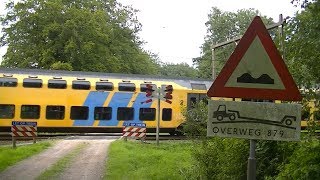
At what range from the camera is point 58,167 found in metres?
11.6

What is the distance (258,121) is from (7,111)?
22.0m

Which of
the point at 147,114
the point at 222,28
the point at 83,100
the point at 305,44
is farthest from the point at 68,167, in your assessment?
the point at 222,28

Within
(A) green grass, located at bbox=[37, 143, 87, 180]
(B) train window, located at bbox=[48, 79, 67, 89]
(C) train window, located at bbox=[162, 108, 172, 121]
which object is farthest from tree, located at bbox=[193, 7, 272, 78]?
(A) green grass, located at bbox=[37, 143, 87, 180]

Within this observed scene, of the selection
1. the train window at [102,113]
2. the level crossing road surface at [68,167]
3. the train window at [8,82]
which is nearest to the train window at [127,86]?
the train window at [102,113]

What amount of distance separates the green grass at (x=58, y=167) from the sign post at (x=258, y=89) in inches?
286

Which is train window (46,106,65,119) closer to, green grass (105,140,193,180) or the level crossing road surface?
the level crossing road surface

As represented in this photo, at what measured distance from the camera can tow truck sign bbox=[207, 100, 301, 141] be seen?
356cm

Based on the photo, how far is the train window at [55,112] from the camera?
2417 centimetres

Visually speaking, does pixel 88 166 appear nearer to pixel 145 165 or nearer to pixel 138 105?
pixel 145 165

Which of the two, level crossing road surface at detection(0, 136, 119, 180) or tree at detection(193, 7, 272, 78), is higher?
tree at detection(193, 7, 272, 78)

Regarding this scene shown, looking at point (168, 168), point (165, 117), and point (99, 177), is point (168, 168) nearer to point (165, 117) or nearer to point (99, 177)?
point (99, 177)

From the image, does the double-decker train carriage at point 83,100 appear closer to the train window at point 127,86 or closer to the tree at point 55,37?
the train window at point 127,86

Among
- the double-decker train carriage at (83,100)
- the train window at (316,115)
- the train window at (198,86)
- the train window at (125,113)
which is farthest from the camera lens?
the train window at (198,86)

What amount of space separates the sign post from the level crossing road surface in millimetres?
7088
